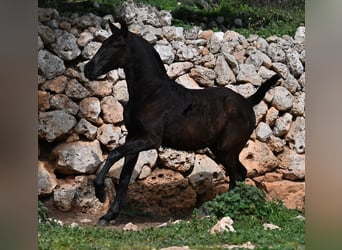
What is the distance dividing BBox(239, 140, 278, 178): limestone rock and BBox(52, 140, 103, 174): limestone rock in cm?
164

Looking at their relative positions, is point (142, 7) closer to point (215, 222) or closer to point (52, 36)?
point (52, 36)

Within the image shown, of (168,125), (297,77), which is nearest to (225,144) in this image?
(168,125)

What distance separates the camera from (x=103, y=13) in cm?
705

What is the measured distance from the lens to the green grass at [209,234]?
4957 mm

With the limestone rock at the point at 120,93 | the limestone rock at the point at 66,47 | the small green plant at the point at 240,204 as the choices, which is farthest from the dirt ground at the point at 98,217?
the limestone rock at the point at 66,47

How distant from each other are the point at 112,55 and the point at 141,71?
1.04 feet

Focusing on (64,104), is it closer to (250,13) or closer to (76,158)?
(76,158)

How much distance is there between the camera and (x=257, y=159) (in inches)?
279

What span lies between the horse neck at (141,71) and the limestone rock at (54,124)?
0.89 metres

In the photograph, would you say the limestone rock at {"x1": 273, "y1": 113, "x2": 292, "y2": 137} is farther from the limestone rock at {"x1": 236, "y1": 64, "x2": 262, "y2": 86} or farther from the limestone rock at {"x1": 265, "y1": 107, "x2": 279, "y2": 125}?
the limestone rock at {"x1": 236, "y1": 64, "x2": 262, "y2": 86}

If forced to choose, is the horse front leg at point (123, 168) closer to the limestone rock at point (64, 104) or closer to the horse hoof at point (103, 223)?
the horse hoof at point (103, 223)

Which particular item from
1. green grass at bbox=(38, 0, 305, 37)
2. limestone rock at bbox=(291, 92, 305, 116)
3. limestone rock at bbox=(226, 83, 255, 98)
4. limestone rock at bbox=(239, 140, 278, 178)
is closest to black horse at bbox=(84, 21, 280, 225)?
limestone rock at bbox=(239, 140, 278, 178)

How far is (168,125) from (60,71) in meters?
1.41

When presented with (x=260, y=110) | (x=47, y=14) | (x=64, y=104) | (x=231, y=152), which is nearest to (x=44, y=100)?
(x=64, y=104)
